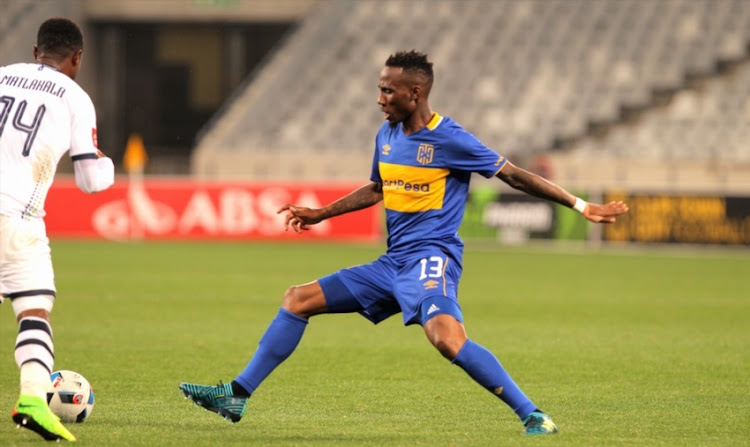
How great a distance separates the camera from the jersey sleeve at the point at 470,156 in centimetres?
677

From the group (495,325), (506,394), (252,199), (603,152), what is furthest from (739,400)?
(603,152)

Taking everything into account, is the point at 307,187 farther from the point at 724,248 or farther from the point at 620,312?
the point at 620,312

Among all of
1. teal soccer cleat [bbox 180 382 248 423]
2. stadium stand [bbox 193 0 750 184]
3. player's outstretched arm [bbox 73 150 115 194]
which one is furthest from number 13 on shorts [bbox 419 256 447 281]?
stadium stand [bbox 193 0 750 184]

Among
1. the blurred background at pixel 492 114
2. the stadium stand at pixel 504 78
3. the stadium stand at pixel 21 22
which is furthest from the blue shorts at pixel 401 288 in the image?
the stadium stand at pixel 21 22

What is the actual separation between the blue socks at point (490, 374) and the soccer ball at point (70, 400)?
2.19 m

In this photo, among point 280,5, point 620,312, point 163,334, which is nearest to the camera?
point 163,334

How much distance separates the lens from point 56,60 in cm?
635

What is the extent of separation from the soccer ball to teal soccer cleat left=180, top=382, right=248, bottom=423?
2.12 feet

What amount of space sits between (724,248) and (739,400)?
17773mm

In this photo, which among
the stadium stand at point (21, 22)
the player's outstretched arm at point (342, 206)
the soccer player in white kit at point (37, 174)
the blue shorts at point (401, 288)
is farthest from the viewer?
the stadium stand at point (21, 22)

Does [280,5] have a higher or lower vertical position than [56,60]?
higher

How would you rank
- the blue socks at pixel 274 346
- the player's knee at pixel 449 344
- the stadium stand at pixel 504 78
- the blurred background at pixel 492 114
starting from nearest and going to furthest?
the player's knee at pixel 449 344, the blue socks at pixel 274 346, the blurred background at pixel 492 114, the stadium stand at pixel 504 78

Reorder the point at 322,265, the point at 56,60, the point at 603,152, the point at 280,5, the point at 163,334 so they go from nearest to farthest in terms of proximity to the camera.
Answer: the point at 56,60, the point at 163,334, the point at 322,265, the point at 603,152, the point at 280,5

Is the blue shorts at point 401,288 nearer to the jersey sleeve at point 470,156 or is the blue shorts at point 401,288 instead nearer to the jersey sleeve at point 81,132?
the jersey sleeve at point 470,156
